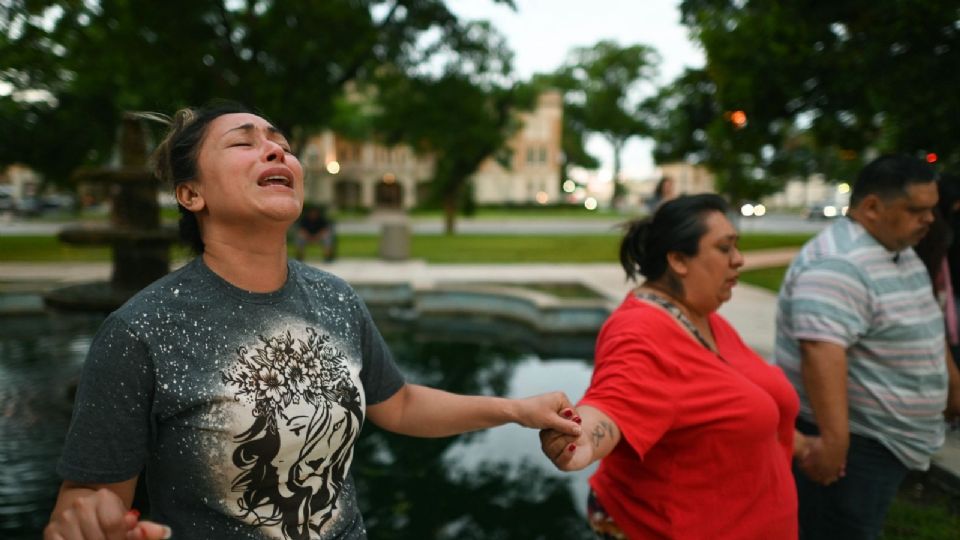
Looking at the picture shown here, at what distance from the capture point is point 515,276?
14.1 meters

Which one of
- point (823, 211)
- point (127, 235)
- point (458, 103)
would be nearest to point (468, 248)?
point (458, 103)

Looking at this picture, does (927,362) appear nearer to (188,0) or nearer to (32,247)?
(188,0)

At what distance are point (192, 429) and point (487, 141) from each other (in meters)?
28.0

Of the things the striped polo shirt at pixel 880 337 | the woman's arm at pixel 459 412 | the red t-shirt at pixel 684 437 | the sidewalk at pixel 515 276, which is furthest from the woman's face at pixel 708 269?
the sidewalk at pixel 515 276

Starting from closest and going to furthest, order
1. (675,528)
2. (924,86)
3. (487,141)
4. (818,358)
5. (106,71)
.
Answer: (675,528)
(818,358)
(924,86)
(106,71)
(487,141)

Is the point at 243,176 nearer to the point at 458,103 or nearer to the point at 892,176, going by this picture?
the point at 892,176

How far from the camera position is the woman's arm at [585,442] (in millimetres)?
1913

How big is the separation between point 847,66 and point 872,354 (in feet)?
23.4

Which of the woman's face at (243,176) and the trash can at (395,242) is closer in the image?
the woman's face at (243,176)

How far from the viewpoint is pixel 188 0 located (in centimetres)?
1209

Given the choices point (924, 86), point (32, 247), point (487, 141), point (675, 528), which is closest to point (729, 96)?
point (924, 86)

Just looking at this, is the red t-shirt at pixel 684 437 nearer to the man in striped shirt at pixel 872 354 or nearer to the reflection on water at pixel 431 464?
the man in striped shirt at pixel 872 354

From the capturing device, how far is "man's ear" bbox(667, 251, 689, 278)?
238 centimetres

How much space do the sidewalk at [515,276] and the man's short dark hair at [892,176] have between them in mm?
4640
